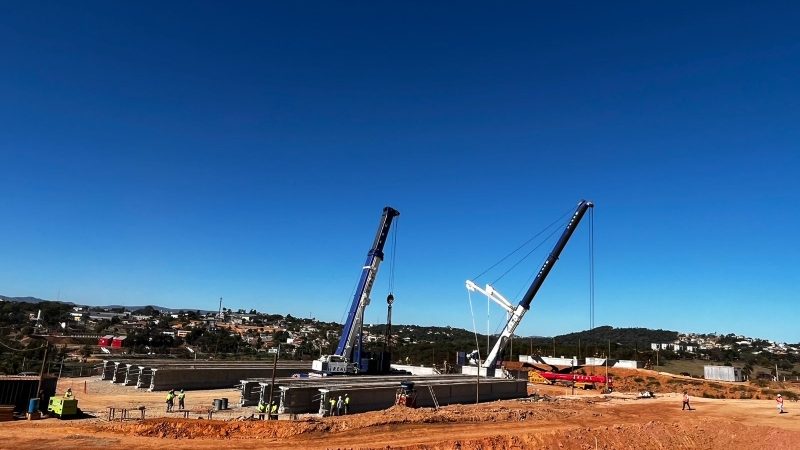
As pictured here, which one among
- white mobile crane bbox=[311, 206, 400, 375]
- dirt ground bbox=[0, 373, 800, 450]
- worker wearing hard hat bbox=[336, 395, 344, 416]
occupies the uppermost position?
white mobile crane bbox=[311, 206, 400, 375]

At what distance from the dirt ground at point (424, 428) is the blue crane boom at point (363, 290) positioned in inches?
426

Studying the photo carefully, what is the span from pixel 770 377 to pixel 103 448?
99.5 m

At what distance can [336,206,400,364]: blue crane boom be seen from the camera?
47469 millimetres

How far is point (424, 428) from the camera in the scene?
28.8 m

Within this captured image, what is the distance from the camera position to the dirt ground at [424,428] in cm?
2381

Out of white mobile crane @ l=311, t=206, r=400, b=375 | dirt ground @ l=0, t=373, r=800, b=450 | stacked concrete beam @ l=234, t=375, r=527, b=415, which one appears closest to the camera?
dirt ground @ l=0, t=373, r=800, b=450

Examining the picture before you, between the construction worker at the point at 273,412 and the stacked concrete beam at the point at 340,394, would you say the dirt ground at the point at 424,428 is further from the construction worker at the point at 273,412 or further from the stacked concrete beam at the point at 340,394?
the stacked concrete beam at the point at 340,394

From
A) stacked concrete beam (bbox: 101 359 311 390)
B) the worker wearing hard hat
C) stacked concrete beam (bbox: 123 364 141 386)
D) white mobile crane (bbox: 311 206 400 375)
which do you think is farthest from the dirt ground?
white mobile crane (bbox: 311 206 400 375)

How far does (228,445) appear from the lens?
2300cm

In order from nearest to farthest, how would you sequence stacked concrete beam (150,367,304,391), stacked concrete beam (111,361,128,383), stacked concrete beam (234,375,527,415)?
stacked concrete beam (234,375,527,415)
stacked concrete beam (150,367,304,391)
stacked concrete beam (111,361,128,383)

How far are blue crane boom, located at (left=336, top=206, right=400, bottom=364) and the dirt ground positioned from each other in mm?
10822

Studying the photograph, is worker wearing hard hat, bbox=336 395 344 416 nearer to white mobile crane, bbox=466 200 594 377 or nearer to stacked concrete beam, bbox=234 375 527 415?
stacked concrete beam, bbox=234 375 527 415

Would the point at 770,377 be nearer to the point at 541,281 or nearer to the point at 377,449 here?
the point at 541,281

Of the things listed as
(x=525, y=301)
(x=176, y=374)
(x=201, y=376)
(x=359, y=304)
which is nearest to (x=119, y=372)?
(x=176, y=374)
